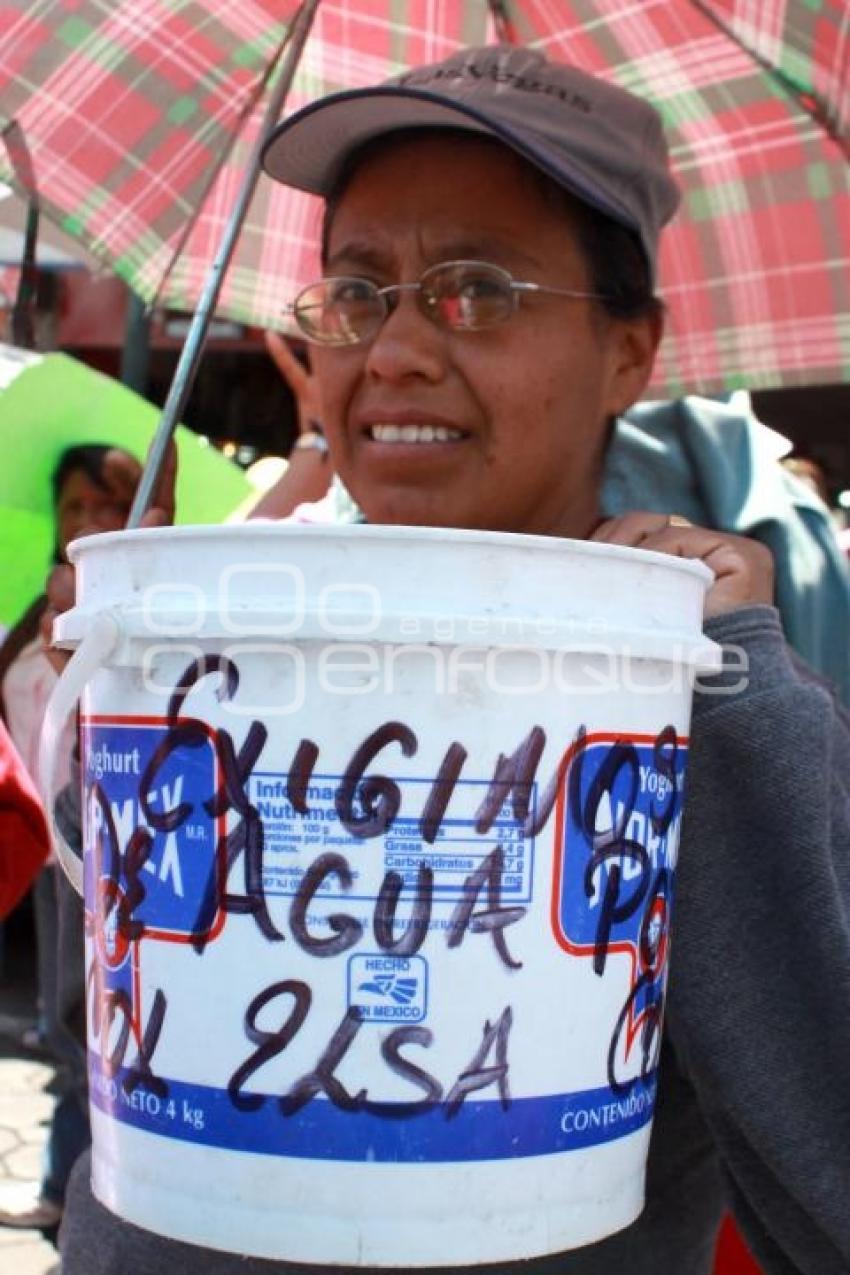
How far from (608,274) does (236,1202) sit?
95cm

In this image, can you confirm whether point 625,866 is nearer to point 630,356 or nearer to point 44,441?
point 630,356

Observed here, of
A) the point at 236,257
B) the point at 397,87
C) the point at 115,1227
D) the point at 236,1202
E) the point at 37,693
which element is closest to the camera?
the point at 236,1202

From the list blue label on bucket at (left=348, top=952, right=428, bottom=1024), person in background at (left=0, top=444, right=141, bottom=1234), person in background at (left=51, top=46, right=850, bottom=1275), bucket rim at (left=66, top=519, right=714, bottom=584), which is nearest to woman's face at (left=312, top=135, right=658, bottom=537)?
person in background at (left=51, top=46, right=850, bottom=1275)

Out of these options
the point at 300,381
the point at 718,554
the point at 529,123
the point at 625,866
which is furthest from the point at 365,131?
the point at 300,381

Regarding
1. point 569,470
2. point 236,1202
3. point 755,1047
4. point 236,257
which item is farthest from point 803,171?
point 236,1202

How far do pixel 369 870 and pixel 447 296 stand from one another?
697mm

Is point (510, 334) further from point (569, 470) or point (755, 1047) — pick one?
point (755, 1047)

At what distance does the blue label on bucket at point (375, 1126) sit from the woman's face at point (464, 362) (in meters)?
0.63

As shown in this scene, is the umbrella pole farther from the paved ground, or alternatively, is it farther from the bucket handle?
the paved ground

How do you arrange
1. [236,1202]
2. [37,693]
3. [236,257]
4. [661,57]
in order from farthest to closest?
[37,693] < [236,257] < [661,57] < [236,1202]

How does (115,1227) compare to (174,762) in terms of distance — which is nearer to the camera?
(174,762)

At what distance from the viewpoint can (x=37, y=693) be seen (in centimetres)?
292

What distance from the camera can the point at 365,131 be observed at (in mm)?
1261

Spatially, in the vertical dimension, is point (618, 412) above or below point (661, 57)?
below
